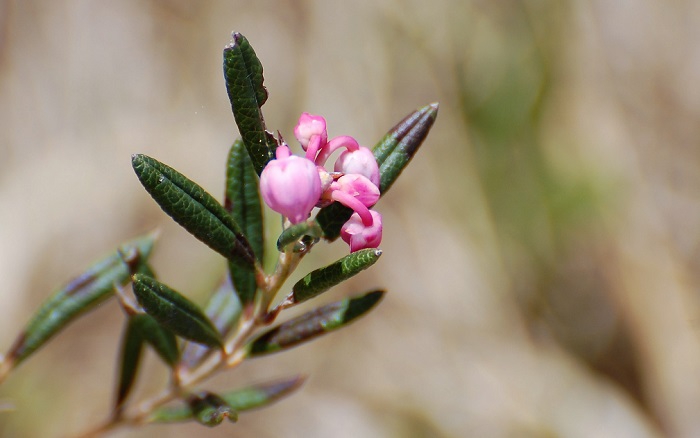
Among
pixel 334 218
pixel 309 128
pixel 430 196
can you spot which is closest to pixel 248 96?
pixel 309 128

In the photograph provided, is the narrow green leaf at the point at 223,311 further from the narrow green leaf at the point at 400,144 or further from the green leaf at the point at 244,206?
the narrow green leaf at the point at 400,144

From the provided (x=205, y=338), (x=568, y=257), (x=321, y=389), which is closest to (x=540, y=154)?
(x=568, y=257)

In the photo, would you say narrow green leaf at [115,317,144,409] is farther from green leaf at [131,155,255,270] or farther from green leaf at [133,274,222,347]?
green leaf at [131,155,255,270]

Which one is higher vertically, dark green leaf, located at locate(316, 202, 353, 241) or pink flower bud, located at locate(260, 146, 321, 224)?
pink flower bud, located at locate(260, 146, 321, 224)

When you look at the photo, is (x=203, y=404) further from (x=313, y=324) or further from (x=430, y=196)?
(x=430, y=196)

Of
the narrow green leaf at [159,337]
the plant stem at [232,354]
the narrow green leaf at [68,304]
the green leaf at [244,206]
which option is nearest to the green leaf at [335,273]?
the plant stem at [232,354]

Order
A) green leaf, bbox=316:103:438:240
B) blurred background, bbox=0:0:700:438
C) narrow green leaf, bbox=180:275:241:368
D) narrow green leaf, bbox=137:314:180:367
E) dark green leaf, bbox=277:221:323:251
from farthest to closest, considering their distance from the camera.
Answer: blurred background, bbox=0:0:700:438
narrow green leaf, bbox=180:275:241:368
narrow green leaf, bbox=137:314:180:367
green leaf, bbox=316:103:438:240
dark green leaf, bbox=277:221:323:251

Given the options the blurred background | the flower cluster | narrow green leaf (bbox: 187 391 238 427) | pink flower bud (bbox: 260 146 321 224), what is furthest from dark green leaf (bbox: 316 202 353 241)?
the blurred background
